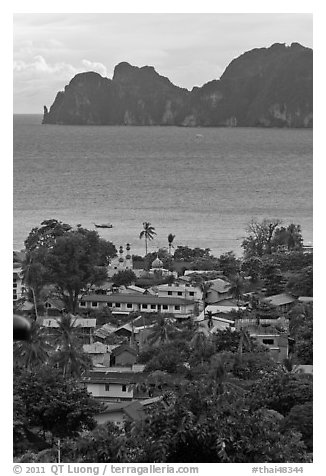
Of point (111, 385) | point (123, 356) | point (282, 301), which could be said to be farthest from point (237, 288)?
point (111, 385)

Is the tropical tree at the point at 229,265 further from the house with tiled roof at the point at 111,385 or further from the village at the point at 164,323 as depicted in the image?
the house with tiled roof at the point at 111,385

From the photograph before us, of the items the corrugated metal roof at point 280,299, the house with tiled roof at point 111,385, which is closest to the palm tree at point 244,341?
the house with tiled roof at point 111,385

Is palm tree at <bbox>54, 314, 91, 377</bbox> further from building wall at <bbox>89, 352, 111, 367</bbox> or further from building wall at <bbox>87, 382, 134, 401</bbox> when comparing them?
building wall at <bbox>89, 352, 111, 367</bbox>

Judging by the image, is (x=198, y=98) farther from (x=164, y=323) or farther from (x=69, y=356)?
(x=69, y=356)

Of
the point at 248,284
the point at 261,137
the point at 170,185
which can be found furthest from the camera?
the point at 261,137

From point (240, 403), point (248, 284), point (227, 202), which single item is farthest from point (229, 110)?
point (240, 403)

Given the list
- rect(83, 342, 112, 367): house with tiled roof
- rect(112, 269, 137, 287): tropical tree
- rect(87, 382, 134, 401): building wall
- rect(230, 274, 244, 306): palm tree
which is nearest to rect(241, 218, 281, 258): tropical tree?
rect(112, 269, 137, 287): tropical tree

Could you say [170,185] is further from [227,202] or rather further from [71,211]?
[71,211]
